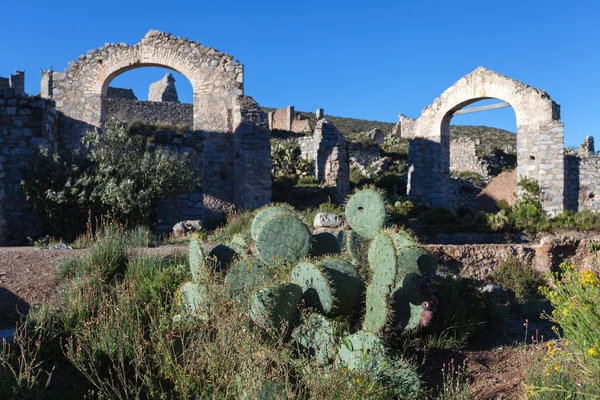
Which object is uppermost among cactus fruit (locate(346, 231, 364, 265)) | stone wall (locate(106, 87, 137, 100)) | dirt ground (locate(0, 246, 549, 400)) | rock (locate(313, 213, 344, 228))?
stone wall (locate(106, 87, 137, 100))

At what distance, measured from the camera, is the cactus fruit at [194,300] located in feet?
15.0

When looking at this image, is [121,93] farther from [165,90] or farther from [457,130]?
[457,130]

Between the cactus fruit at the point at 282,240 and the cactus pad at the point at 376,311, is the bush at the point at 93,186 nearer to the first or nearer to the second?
the cactus fruit at the point at 282,240

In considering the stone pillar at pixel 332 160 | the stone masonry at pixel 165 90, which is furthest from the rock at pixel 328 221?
the stone masonry at pixel 165 90

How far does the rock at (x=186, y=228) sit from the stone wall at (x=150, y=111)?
50.6ft

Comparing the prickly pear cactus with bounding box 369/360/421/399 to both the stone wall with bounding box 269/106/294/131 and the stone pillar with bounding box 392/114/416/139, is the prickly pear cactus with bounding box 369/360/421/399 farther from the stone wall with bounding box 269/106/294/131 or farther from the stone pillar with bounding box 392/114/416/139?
the stone pillar with bounding box 392/114/416/139

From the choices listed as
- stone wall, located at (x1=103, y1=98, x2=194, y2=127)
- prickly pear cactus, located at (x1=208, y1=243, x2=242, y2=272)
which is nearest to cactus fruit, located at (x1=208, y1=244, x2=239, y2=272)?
prickly pear cactus, located at (x1=208, y1=243, x2=242, y2=272)

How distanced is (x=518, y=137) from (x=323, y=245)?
10.9 metres

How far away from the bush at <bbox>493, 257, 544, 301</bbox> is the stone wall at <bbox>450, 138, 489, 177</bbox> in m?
19.5

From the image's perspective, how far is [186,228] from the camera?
11.0 meters

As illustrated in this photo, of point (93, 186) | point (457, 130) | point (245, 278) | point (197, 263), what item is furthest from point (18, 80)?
point (457, 130)

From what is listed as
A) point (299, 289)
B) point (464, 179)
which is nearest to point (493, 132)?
point (464, 179)

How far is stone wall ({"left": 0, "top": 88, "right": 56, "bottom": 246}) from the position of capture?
10516 millimetres

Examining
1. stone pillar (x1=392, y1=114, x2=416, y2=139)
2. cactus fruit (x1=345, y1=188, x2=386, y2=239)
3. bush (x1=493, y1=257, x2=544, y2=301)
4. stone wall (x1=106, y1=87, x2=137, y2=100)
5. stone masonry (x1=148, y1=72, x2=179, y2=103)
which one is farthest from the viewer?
stone pillar (x1=392, y1=114, x2=416, y2=139)
